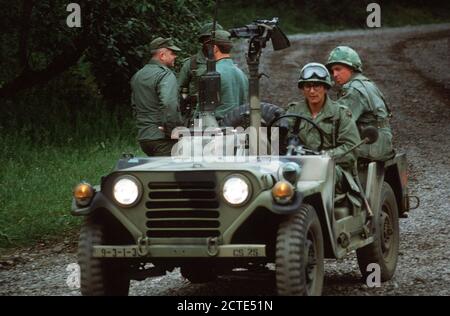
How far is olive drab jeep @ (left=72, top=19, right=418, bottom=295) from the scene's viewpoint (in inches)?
261

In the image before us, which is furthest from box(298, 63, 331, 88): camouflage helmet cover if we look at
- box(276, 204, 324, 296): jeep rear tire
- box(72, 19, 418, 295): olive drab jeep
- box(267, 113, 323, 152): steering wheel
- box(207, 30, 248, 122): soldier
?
box(207, 30, 248, 122): soldier

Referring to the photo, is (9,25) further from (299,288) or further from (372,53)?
(372,53)

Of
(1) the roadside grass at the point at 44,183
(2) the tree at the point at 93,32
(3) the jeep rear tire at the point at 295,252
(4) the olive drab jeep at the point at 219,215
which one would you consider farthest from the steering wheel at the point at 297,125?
(2) the tree at the point at 93,32

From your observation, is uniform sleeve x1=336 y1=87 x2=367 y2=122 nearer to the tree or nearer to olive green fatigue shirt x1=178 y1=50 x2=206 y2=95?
olive green fatigue shirt x1=178 y1=50 x2=206 y2=95

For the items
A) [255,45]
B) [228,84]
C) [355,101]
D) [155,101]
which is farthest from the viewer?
[155,101]

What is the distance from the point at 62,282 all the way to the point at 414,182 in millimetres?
7293

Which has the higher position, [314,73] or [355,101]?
[314,73]

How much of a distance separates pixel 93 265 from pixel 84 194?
1.51 feet

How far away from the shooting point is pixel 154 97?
10.8 m

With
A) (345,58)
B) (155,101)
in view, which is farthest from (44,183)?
(345,58)

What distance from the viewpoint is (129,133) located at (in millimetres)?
16906

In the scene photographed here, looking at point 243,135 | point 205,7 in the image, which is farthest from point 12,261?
point 205,7

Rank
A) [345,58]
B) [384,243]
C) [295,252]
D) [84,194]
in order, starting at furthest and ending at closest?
[345,58]
[384,243]
[84,194]
[295,252]

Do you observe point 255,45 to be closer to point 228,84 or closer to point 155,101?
point 228,84
